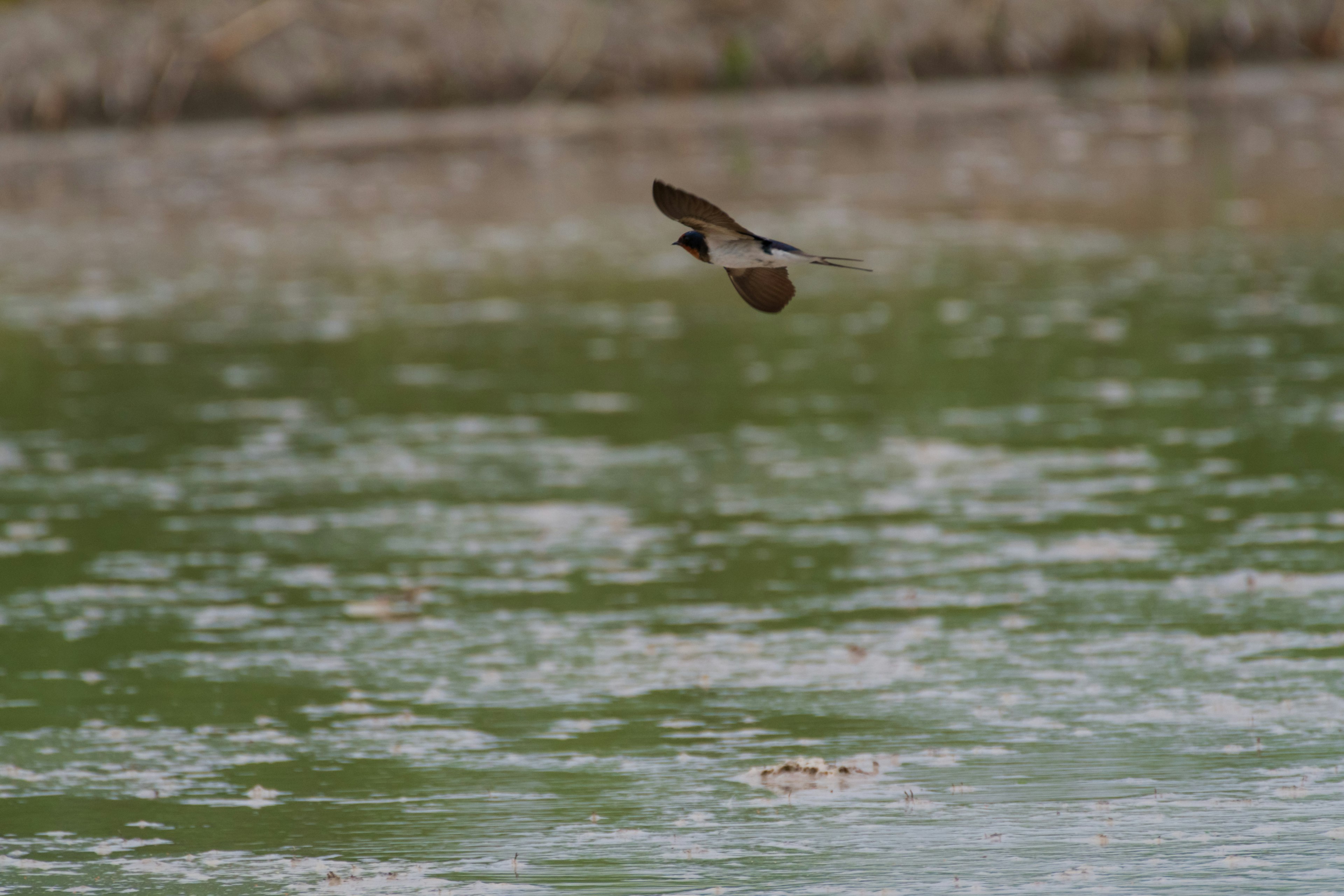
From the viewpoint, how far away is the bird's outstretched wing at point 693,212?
4398 millimetres

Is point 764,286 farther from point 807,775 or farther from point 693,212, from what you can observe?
point 807,775

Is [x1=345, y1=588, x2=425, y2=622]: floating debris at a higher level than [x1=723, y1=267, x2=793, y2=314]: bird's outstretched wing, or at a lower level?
lower

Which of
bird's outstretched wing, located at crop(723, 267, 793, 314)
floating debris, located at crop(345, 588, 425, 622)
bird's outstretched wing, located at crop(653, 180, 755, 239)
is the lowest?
floating debris, located at crop(345, 588, 425, 622)

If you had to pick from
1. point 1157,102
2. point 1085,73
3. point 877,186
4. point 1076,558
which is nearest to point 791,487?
point 1076,558

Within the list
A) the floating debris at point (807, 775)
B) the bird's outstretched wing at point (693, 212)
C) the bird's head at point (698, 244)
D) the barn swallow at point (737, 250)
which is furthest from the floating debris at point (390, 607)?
the bird's outstretched wing at point (693, 212)

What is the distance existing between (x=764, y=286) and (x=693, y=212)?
29.2 inches

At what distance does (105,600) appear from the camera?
7.97 m

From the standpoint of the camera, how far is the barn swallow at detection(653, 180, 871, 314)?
445 cm

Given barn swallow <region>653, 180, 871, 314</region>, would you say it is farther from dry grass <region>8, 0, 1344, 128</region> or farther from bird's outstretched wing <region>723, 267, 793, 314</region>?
dry grass <region>8, 0, 1344, 128</region>

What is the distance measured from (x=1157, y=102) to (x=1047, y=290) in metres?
10.9

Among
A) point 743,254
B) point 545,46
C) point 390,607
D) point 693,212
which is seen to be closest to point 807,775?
point 743,254

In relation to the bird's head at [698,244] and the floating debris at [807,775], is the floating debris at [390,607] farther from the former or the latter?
the bird's head at [698,244]

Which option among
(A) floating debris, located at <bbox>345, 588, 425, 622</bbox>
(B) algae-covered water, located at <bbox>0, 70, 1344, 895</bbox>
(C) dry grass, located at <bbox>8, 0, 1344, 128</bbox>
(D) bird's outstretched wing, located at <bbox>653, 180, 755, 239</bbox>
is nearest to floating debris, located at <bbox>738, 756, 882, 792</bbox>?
(B) algae-covered water, located at <bbox>0, 70, 1344, 895</bbox>

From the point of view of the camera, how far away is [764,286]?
5172mm
